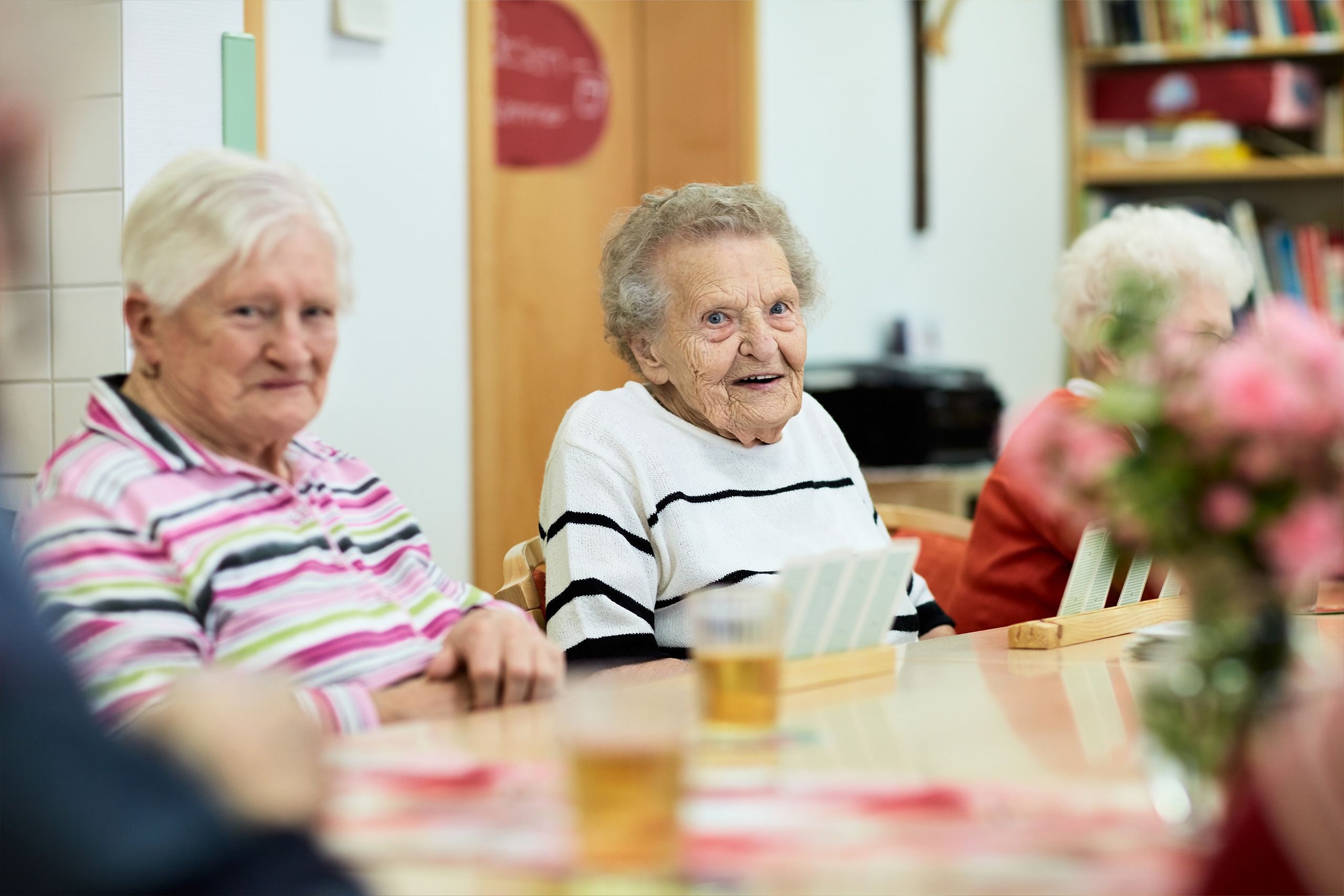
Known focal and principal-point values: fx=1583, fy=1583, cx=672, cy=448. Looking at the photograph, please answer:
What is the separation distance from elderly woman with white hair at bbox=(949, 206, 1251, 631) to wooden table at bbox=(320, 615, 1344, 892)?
517 mm

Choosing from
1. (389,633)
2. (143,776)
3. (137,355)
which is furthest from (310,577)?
(143,776)

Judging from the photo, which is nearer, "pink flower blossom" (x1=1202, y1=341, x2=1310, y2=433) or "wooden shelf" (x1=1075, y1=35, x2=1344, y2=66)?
"pink flower blossom" (x1=1202, y1=341, x2=1310, y2=433)

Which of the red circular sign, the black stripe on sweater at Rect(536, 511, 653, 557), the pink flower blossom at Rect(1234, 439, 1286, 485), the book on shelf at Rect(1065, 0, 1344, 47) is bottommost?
the black stripe on sweater at Rect(536, 511, 653, 557)

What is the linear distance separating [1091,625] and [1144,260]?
2.82ft

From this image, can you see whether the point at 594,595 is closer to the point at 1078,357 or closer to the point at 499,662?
the point at 499,662

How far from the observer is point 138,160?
8.25 feet

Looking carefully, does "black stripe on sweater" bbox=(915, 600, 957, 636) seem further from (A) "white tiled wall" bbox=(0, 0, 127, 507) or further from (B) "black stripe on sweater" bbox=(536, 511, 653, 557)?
(A) "white tiled wall" bbox=(0, 0, 127, 507)

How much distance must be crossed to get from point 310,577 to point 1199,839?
0.85 m

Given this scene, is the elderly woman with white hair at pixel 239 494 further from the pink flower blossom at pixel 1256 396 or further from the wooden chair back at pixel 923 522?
the wooden chair back at pixel 923 522

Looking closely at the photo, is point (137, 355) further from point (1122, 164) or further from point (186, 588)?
point (1122, 164)

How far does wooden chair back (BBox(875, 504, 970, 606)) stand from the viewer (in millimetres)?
2680

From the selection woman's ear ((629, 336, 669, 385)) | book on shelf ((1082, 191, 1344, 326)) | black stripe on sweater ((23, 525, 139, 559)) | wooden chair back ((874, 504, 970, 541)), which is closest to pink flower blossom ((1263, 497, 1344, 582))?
black stripe on sweater ((23, 525, 139, 559))

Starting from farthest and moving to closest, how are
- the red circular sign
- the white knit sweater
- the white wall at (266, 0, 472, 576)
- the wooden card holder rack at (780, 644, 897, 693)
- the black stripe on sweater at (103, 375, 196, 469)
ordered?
1. the red circular sign
2. the white wall at (266, 0, 472, 576)
3. the white knit sweater
4. the wooden card holder rack at (780, 644, 897, 693)
5. the black stripe on sweater at (103, 375, 196, 469)

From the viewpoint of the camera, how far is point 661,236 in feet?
7.60
